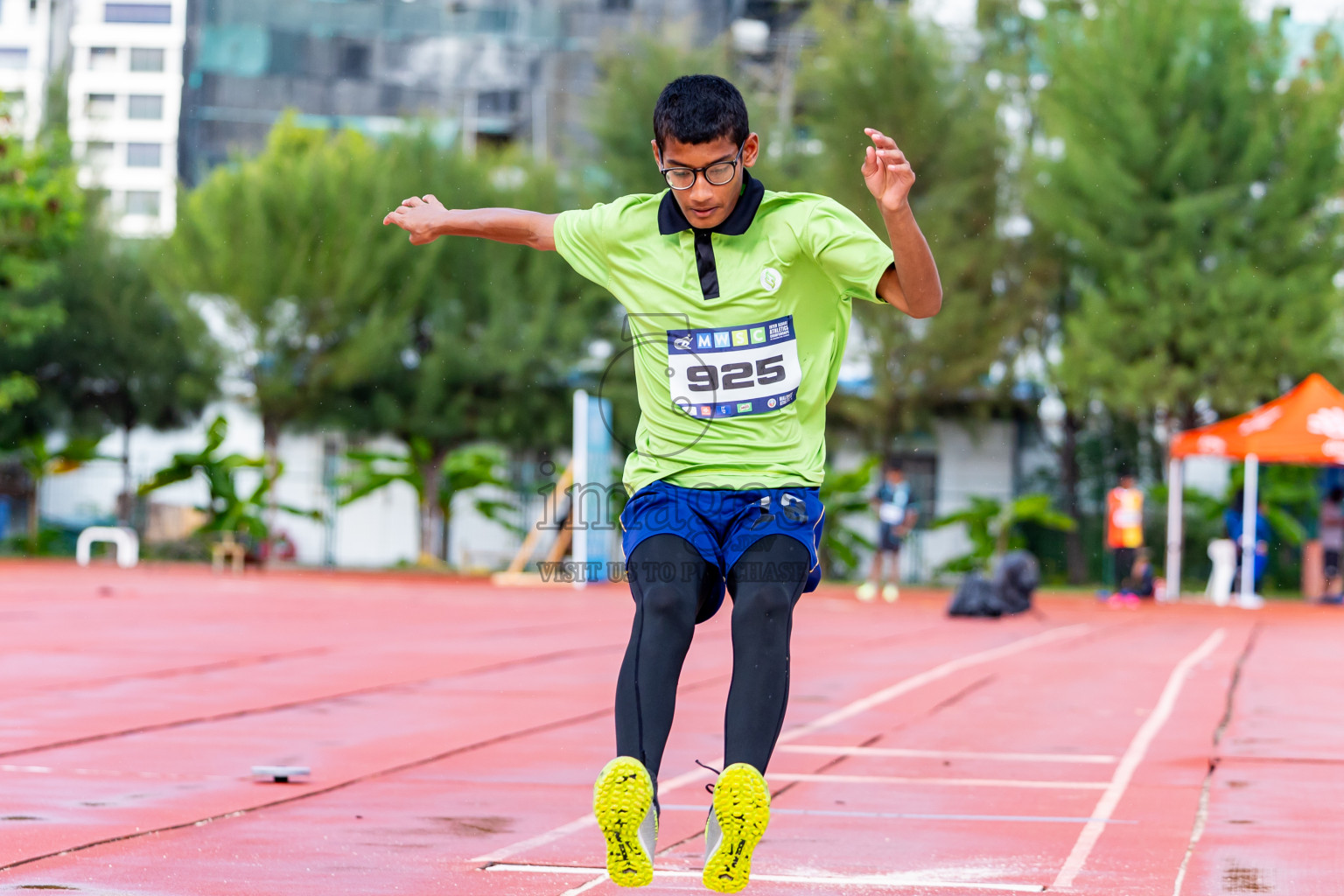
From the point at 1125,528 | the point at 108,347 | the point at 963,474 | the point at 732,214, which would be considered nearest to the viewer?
the point at 732,214

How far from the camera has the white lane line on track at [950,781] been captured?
19.8ft

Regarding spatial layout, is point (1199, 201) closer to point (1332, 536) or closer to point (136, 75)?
point (1332, 536)

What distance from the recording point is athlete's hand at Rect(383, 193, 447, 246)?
4.04 m

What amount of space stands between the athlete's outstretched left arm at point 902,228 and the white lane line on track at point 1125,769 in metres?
1.57

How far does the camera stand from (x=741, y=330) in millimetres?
3695

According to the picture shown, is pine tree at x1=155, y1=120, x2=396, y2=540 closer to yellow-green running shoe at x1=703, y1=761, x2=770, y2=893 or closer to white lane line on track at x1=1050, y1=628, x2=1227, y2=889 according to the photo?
white lane line on track at x1=1050, y1=628, x2=1227, y2=889

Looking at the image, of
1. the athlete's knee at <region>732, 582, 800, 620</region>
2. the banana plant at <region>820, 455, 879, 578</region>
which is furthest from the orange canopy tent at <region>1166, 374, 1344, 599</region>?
the athlete's knee at <region>732, 582, 800, 620</region>

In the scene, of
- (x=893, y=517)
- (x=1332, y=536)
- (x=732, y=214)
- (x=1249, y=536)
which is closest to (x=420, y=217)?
(x=732, y=214)

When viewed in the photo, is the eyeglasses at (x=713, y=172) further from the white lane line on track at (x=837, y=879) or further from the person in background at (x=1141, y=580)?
the person in background at (x=1141, y=580)

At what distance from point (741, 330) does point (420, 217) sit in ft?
2.96

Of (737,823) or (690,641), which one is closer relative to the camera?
(737,823)

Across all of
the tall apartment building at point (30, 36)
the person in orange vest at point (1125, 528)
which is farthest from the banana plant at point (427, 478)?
the tall apartment building at point (30, 36)

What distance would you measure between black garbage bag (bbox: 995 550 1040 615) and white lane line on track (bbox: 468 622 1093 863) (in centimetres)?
122

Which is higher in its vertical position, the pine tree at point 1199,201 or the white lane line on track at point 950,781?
the pine tree at point 1199,201
